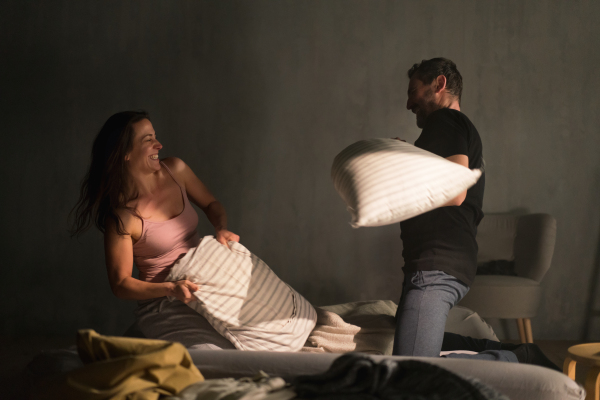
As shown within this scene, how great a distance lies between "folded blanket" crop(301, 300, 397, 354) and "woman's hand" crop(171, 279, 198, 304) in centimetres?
43

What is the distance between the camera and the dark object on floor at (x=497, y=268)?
2980mm

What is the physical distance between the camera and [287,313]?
5.22ft

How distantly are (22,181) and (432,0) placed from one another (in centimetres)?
307

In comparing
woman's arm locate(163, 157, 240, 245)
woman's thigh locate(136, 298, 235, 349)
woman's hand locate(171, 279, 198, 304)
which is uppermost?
woman's arm locate(163, 157, 240, 245)

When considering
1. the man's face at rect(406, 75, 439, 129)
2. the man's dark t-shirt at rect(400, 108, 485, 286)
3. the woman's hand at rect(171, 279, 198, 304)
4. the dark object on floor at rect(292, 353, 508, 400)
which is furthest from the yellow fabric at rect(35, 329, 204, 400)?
the man's face at rect(406, 75, 439, 129)

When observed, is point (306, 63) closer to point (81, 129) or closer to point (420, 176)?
point (81, 129)

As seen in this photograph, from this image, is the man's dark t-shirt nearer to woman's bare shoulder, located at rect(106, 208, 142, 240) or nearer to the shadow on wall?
woman's bare shoulder, located at rect(106, 208, 142, 240)

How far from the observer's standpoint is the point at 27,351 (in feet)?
9.31

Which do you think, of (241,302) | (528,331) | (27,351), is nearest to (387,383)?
(241,302)

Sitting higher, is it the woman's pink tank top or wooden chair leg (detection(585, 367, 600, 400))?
the woman's pink tank top

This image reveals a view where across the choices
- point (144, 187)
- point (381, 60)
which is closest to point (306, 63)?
point (381, 60)

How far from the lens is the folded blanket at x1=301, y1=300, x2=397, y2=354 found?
5.18 ft

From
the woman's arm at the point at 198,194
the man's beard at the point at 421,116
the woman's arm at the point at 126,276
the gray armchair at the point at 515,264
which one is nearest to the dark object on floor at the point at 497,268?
the gray armchair at the point at 515,264

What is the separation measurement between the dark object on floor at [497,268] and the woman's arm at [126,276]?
215 centimetres
